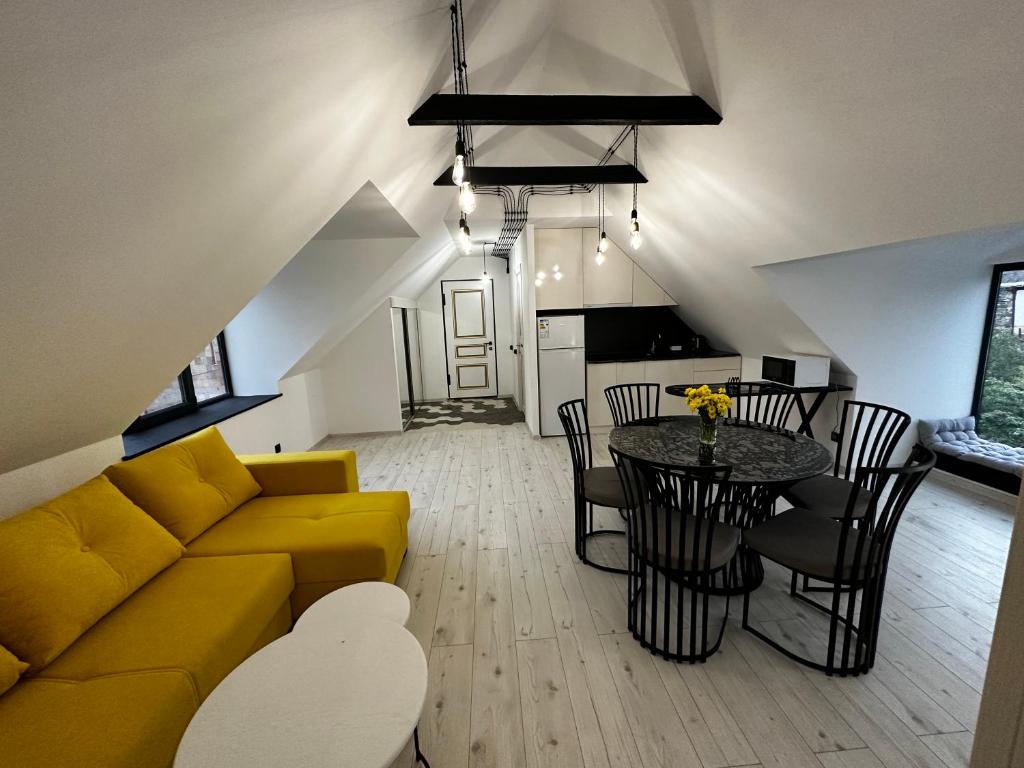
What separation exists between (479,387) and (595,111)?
6.09m

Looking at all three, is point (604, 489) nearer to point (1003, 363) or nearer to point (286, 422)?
point (286, 422)

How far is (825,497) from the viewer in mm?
2385

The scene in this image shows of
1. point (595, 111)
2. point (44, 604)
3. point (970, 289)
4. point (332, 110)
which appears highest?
point (595, 111)

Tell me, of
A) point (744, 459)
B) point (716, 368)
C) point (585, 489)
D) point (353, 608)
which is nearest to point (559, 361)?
point (716, 368)

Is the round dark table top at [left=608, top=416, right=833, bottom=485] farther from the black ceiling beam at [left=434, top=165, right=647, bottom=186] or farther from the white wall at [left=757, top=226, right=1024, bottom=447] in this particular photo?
the black ceiling beam at [left=434, top=165, right=647, bottom=186]

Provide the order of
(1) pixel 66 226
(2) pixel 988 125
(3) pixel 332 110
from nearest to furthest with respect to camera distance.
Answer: (1) pixel 66 226 < (2) pixel 988 125 < (3) pixel 332 110

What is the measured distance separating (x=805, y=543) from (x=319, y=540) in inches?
90.3

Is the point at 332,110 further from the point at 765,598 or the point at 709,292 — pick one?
the point at 709,292

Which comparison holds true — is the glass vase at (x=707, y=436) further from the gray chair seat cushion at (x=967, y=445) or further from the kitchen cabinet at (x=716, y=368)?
the kitchen cabinet at (x=716, y=368)

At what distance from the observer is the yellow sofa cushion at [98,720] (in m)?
1.11

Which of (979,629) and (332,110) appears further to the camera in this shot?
(979,629)

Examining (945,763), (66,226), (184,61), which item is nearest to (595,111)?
(184,61)

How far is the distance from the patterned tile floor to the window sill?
7.95 ft

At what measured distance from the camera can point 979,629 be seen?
2.09 m
